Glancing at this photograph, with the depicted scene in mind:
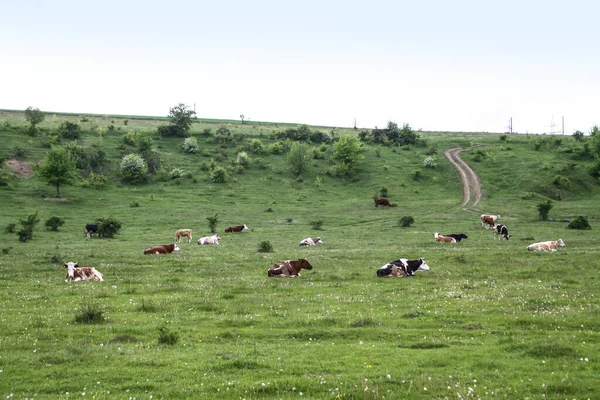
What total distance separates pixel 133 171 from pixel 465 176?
2154 inches

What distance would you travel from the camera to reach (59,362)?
10.8 meters

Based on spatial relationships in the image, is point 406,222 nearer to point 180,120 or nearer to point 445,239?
point 445,239

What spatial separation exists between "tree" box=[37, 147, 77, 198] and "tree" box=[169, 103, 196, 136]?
45991 mm

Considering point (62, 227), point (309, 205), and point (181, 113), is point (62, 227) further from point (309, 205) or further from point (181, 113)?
point (181, 113)

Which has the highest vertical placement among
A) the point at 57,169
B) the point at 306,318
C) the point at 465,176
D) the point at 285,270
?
the point at 57,169

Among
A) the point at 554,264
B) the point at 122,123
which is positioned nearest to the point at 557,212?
the point at 554,264

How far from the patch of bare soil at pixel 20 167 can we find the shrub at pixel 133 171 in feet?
42.2

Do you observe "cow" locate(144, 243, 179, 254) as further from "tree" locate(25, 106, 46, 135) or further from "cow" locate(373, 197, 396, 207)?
"tree" locate(25, 106, 46, 135)

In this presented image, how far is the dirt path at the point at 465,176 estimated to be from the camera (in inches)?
2911

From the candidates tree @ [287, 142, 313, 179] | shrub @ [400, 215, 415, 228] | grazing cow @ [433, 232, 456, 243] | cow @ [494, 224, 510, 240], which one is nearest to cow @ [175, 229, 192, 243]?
grazing cow @ [433, 232, 456, 243]

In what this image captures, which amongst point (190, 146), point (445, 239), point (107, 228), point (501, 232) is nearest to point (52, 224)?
point (107, 228)

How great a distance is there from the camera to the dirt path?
2911 inches

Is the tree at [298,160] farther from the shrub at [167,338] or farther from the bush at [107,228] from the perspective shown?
the shrub at [167,338]

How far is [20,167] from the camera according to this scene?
249ft
